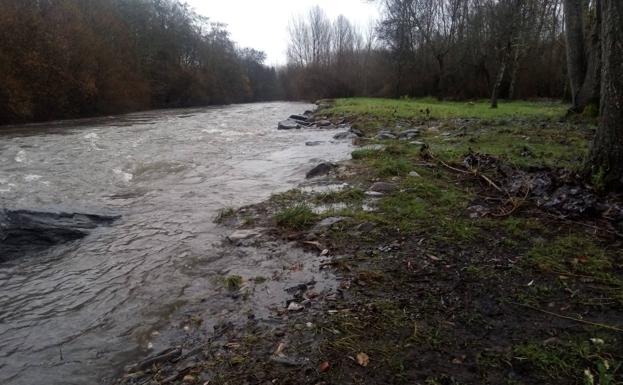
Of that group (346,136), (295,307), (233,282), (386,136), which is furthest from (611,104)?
(346,136)

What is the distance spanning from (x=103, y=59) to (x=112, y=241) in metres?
30.8

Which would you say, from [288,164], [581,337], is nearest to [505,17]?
[288,164]

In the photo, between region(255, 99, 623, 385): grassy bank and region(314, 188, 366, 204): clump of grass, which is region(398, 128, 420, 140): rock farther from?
region(314, 188, 366, 204): clump of grass

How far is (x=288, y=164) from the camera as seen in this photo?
9.11 metres

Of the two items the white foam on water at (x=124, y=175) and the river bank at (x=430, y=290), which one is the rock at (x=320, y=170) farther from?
the white foam on water at (x=124, y=175)

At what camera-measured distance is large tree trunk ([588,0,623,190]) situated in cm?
418

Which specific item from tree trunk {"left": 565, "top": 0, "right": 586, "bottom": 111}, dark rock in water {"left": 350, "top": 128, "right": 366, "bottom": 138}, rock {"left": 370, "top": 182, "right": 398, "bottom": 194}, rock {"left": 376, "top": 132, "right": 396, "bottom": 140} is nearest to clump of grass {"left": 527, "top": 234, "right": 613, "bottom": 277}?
rock {"left": 370, "top": 182, "right": 398, "bottom": 194}

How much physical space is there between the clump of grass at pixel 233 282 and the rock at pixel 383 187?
3.07 m

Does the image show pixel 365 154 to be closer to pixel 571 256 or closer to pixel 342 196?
pixel 342 196

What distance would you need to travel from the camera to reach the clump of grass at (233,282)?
3459mm

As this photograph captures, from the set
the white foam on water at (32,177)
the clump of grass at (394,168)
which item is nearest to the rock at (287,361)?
the clump of grass at (394,168)

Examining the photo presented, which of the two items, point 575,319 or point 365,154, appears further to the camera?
point 365,154

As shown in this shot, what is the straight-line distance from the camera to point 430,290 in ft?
9.89

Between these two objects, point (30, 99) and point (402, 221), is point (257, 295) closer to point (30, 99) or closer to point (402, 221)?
point (402, 221)
